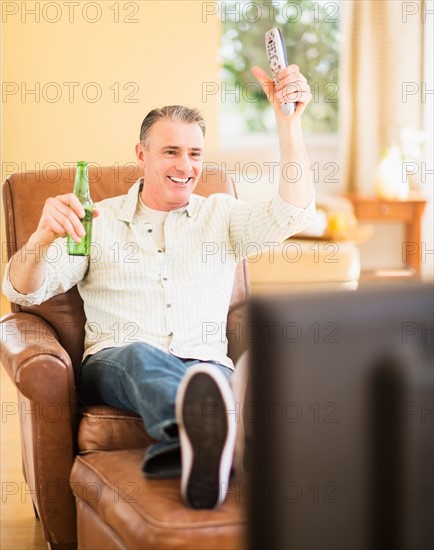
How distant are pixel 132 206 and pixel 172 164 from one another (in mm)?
148

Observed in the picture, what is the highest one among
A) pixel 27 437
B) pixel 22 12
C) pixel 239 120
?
pixel 22 12

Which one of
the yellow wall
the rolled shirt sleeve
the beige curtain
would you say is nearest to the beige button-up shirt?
the rolled shirt sleeve

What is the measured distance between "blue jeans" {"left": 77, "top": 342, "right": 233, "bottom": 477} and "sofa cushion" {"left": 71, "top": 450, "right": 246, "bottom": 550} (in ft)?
0.15

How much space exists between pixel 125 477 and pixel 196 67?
15.2ft

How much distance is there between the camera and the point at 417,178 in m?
5.85

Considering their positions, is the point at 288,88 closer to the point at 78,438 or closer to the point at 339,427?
the point at 78,438

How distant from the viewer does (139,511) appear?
1.51 metres

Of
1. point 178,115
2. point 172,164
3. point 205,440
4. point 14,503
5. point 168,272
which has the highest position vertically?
point 178,115

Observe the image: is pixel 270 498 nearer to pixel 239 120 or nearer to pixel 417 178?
pixel 417 178

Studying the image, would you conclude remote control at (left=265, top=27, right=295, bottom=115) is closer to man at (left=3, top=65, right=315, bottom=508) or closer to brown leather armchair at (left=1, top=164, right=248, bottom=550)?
man at (left=3, top=65, right=315, bottom=508)

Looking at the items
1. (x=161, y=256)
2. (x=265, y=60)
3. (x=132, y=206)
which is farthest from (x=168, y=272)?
(x=265, y=60)

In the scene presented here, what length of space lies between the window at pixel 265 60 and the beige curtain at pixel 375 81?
33 cm

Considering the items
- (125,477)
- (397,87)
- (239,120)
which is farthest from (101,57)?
(125,477)

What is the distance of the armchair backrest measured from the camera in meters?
2.26
